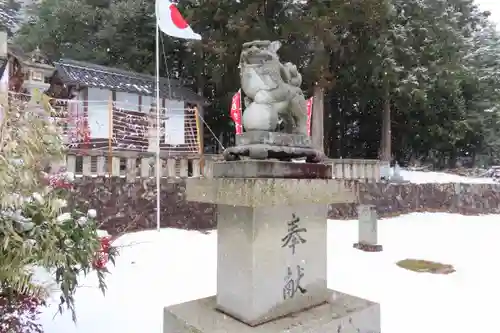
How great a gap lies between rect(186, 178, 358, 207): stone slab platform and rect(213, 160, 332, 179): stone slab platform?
0.47 feet

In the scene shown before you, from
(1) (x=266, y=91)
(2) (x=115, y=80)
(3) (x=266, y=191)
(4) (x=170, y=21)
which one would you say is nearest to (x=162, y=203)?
(4) (x=170, y=21)

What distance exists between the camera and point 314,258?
10.6ft

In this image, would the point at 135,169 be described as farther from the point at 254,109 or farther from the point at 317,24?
the point at 317,24

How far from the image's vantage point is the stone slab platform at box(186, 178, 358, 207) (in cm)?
260

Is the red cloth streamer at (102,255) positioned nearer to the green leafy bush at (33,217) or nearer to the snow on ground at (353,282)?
the green leafy bush at (33,217)

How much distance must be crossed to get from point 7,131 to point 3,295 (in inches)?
52.8

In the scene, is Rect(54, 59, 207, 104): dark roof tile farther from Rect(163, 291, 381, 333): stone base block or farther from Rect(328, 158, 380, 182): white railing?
Rect(163, 291, 381, 333): stone base block

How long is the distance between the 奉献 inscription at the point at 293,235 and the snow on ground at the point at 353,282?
1461 mm

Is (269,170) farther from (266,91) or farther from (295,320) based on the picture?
(295,320)

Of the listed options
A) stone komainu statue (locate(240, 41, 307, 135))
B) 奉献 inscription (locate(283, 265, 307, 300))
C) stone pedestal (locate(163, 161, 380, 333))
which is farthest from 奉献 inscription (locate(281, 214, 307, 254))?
stone komainu statue (locate(240, 41, 307, 135))

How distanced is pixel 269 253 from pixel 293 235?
31 centimetres

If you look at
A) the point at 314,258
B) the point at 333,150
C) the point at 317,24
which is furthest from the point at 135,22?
the point at 314,258

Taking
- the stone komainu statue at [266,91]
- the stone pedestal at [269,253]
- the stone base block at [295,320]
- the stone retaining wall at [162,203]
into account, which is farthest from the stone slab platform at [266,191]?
the stone retaining wall at [162,203]

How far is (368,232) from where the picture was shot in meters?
7.74
